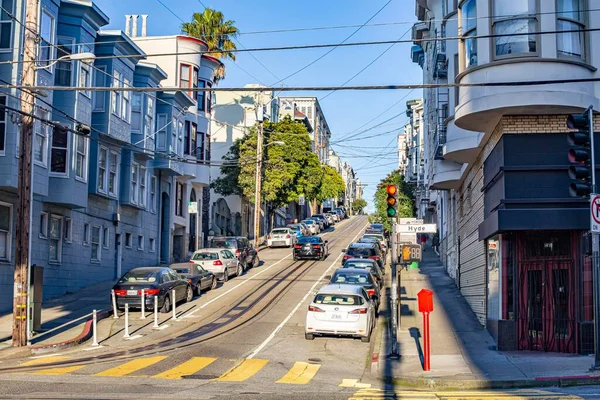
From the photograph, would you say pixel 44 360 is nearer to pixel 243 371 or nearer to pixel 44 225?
pixel 243 371

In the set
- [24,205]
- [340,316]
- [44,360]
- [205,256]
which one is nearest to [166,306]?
A: [340,316]

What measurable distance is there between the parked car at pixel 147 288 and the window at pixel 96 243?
803cm

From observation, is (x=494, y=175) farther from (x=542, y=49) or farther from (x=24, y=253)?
(x=24, y=253)

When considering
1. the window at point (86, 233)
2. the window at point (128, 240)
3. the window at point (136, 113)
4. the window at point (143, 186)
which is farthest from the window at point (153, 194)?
the window at point (86, 233)

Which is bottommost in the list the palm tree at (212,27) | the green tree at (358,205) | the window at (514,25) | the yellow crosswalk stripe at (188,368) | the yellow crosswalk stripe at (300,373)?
the yellow crosswalk stripe at (300,373)

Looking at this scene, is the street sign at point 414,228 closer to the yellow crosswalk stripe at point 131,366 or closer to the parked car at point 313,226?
the yellow crosswalk stripe at point 131,366

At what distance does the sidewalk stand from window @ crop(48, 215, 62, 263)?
44.0 ft

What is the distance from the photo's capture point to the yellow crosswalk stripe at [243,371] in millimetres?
14502

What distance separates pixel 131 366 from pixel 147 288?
8727 mm

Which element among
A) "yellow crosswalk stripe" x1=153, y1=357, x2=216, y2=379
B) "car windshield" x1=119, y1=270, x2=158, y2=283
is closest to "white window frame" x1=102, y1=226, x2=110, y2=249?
"car windshield" x1=119, y1=270, x2=158, y2=283

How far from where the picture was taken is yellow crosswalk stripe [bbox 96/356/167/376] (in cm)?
1462

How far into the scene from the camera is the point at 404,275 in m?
37.0

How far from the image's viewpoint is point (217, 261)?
33.7m

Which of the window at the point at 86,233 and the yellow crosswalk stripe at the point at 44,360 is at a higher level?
the window at the point at 86,233
